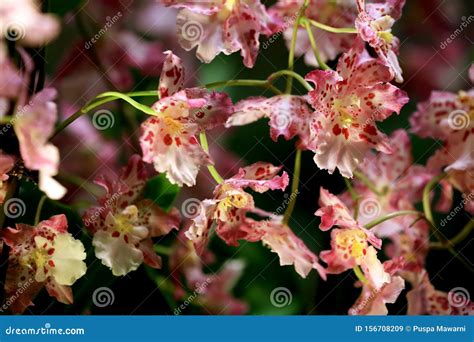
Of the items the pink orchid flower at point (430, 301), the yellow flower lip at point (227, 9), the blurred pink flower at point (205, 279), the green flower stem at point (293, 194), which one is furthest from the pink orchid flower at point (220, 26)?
the pink orchid flower at point (430, 301)

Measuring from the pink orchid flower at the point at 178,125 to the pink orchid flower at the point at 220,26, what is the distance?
4 centimetres

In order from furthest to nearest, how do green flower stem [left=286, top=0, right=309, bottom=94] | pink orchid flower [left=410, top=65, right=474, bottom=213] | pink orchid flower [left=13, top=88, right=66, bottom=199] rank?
pink orchid flower [left=410, top=65, right=474, bottom=213]
green flower stem [left=286, top=0, right=309, bottom=94]
pink orchid flower [left=13, top=88, right=66, bottom=199]

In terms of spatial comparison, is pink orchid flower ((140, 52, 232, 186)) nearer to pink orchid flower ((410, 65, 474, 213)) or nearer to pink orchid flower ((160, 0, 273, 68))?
pink orchid flower ((160, 0, 273, 68))

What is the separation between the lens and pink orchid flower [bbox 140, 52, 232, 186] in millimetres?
725

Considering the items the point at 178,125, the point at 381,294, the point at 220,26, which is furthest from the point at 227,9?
the point at 381,294

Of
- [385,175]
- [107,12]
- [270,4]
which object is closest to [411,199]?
[385,175]

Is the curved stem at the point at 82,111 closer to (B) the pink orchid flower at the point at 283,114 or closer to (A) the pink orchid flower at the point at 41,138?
(A) the pink orchid flower at the point at 41,138

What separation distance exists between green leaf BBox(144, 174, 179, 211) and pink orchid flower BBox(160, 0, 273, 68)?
134 millimetres

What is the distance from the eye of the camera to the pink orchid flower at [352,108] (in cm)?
76

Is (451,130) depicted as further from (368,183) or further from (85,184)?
(85,184)

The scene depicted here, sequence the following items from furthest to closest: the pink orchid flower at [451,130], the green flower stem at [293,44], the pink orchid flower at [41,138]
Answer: the pink orchid flower at [451,130], the green flower stem at [293,44], the pink orchid flower at [41,138]

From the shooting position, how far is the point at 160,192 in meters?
0.80

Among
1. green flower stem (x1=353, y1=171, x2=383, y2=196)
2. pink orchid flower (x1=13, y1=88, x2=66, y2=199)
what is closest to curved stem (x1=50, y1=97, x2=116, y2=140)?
pink orchid flower (x1=13, y1=88, x2=66, y2=199)
